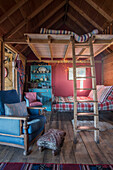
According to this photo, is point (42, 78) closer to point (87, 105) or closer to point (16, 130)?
point (87, 105)

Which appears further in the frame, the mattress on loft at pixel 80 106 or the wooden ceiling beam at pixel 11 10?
the mattress on loft at pixel 80 106

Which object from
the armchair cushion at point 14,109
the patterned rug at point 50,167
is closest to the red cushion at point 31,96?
the armchair cushion at point 14,109

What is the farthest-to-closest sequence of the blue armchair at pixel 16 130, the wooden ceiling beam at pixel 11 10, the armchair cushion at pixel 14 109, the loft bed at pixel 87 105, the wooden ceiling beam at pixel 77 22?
the wooden ceiling beam at pixel 77 22
the loft bed at pixel 87 105
the wooden ceiling beam at pixel 11 10
the armchair cushion at pixel 14 109
the blue armchair at pixel 16 130

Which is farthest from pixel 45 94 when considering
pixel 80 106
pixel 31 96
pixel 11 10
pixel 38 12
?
pixel 11 10

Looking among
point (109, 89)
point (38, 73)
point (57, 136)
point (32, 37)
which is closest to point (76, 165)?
point (57, 136)

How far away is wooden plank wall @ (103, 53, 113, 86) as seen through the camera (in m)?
5.31

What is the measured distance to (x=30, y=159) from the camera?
5.49 ft

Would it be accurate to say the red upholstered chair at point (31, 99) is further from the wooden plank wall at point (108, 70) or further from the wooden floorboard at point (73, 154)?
the wooden plank wall at point (108, 70)

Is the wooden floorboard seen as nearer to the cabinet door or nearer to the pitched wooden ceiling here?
the cabinet door

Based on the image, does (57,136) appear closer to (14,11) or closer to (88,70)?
(14,11)

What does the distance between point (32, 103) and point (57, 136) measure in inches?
104

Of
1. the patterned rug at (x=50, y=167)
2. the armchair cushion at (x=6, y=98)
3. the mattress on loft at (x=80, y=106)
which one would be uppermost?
the armchair cushion at (x=6, y=98)

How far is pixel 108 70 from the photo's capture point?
563 centimetres

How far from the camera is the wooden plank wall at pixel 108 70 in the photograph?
5.31 metres
